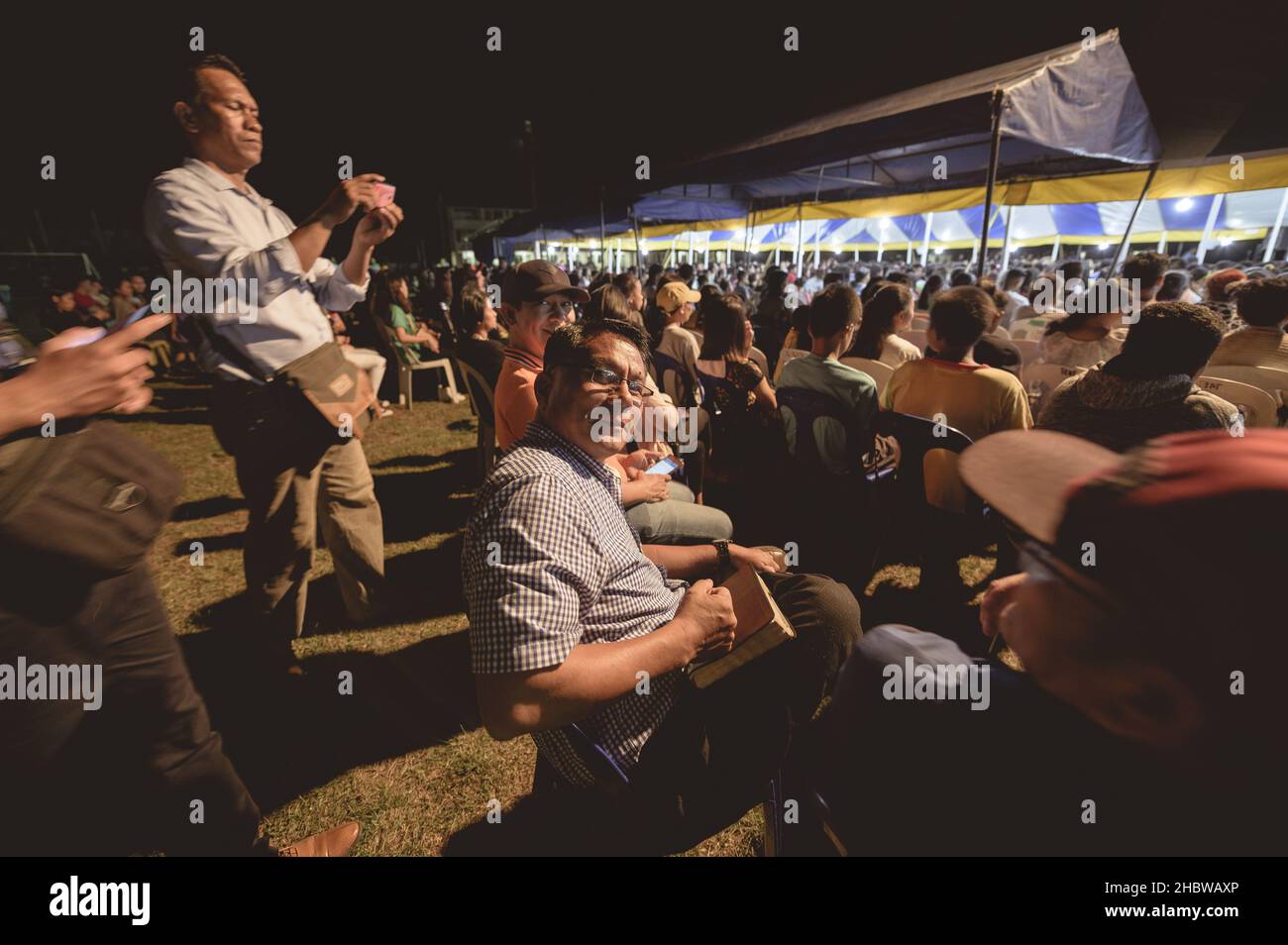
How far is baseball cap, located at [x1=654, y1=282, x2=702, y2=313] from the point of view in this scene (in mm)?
5270

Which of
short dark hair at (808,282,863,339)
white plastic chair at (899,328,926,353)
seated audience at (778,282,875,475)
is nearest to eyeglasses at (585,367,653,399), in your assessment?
seated audience at (778,282,875,475)

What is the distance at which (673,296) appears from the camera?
17.4 feet

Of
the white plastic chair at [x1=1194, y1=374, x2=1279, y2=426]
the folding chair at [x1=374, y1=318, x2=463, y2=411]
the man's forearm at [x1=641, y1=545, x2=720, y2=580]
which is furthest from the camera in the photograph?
the folding chair at [x1=374, y1=318, x2=463, y2=411]

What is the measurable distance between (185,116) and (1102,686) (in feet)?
10.7

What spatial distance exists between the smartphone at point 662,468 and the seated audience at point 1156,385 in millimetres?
2035

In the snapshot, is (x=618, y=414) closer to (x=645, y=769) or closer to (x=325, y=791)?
(x=645, y=769)

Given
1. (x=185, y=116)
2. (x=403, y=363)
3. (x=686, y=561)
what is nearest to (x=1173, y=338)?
(x=686, y=561)

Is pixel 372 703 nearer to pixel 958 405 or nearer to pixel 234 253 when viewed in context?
pixel 234 253

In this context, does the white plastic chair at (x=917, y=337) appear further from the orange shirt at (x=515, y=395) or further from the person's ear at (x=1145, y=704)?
the person's ear at (x=1145, y=704)

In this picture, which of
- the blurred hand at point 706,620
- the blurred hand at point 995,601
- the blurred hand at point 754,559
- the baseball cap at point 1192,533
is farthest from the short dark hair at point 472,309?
the baseball cap at point 1192,533

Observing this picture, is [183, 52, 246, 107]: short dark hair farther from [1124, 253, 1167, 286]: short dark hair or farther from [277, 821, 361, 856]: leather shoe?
[1124, 253, 1167, 286]: short dark hair

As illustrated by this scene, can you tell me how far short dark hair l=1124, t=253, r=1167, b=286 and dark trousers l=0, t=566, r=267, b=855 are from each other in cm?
700
